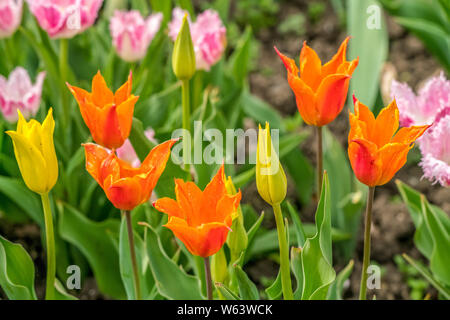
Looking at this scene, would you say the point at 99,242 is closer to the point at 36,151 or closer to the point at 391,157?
the point at 36,151

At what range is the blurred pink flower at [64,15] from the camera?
1.58 m

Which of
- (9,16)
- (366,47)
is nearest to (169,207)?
(9,16)

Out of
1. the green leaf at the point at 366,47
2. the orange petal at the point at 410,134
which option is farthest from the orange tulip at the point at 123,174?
the green leaf at the point at 366,47

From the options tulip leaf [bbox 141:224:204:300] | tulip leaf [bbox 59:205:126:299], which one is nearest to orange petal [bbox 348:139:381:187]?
tulip leaf [bbox 141:224:204:300]

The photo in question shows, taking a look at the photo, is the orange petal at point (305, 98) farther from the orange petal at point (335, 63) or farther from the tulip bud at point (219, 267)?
the tulip bud at point (219, 267)

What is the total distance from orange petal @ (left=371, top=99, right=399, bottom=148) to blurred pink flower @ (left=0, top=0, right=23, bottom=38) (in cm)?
103

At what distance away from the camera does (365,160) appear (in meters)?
1.07

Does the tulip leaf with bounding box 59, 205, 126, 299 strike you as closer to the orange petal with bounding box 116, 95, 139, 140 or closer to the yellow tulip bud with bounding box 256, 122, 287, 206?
the orange petal with bounding box 116, 95, 139, 140

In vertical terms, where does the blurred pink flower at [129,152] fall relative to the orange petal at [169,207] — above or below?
above

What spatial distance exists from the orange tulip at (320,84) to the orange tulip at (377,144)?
6cm

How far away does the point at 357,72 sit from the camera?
197 centimetres

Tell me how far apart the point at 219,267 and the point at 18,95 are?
0.72 metres

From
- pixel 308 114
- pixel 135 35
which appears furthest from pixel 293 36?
pixel 308 114

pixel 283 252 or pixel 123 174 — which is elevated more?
pixel 123 174
